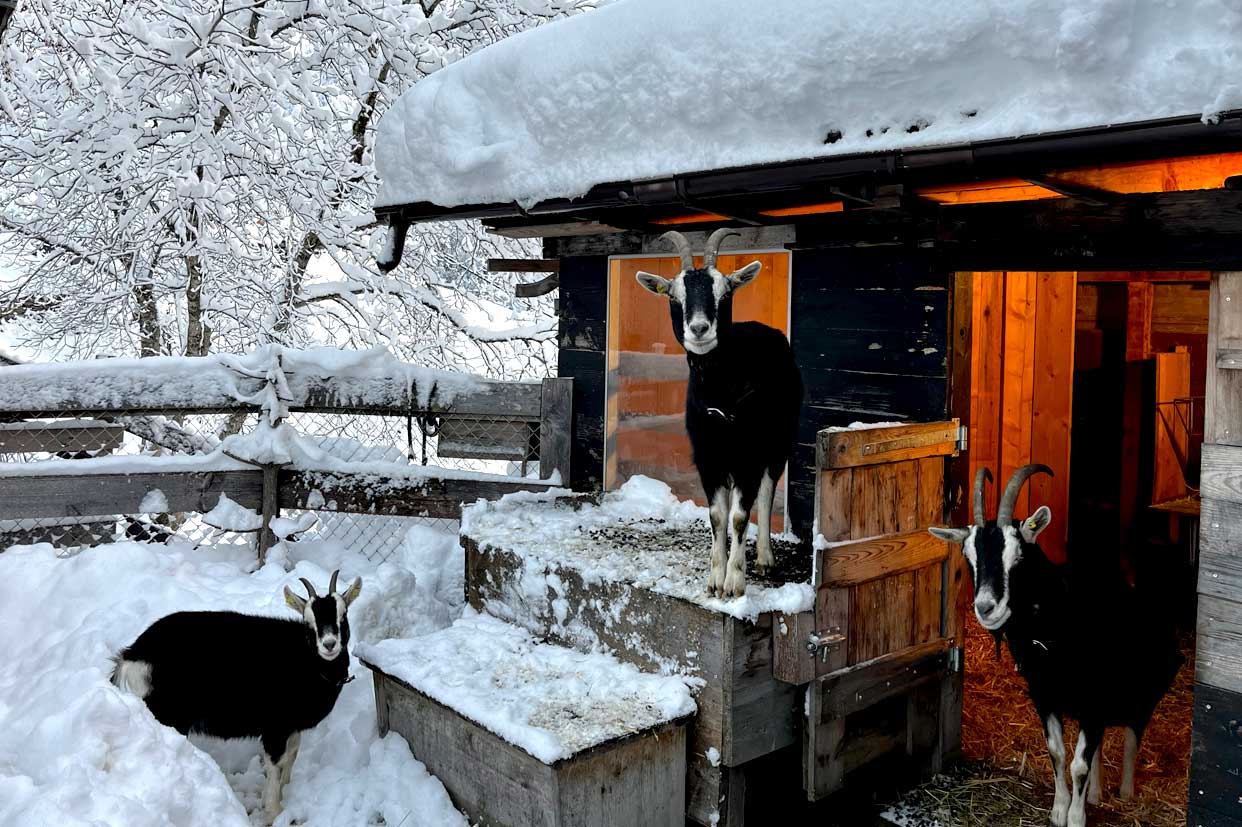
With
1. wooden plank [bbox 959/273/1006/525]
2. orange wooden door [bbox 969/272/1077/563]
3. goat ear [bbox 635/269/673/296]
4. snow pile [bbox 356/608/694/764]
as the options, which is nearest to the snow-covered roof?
goat ear [bbox 635/269/673/296]

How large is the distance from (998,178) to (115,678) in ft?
17.2

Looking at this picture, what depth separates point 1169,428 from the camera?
8750 millimetres

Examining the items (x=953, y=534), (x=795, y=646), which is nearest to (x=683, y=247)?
(x=953, y=534)

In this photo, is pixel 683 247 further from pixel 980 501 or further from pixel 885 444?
pixel 980 501

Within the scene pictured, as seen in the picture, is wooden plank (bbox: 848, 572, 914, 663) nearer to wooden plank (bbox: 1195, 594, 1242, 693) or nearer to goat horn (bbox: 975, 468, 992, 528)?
goat horn (bbox: 975, 468, 992, 528)

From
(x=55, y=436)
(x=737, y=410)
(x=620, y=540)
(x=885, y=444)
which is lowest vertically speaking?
(x=620, y=540)

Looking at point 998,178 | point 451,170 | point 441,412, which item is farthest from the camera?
point 441,412

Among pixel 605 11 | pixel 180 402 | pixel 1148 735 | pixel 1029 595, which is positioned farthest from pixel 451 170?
pixel 1148 735

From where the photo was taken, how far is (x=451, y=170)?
22.6ft

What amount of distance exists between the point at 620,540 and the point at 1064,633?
2.82 meters

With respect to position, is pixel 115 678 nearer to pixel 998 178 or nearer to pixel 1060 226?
pixel 998 178

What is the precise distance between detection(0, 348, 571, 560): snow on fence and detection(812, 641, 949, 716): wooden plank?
359cm

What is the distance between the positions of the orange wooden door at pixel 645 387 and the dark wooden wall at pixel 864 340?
1083mm

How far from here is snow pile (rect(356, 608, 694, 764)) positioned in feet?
15.9
